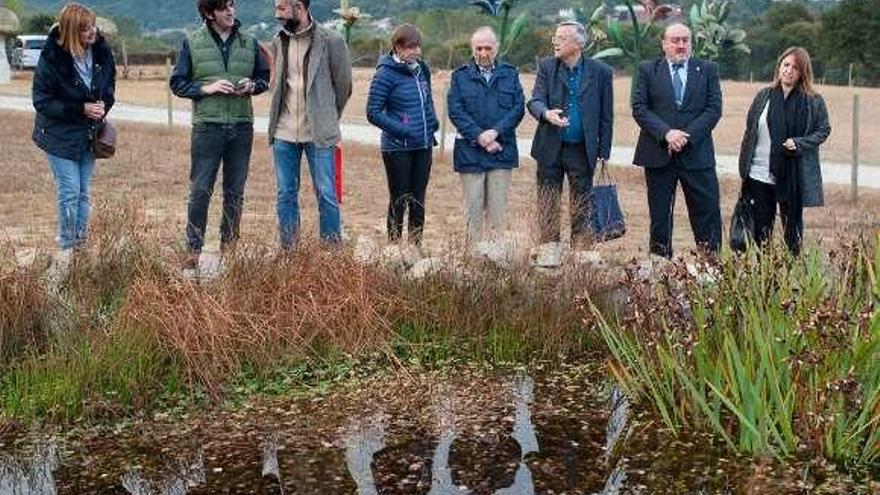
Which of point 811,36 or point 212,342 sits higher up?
point 811,36

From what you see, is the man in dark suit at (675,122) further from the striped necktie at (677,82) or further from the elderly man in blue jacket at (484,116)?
the elderly man in blue jacket at (484,116)

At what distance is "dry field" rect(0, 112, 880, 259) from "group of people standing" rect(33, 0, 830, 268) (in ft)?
0.98

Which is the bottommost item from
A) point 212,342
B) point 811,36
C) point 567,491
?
point 567,491

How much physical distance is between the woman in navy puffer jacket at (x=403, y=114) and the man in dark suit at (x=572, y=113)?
23.4 inches

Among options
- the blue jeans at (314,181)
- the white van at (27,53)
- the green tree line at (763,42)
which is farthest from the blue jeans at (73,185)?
the white van at (27,53)

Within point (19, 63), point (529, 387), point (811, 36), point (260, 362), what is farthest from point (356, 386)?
point (811, 36)

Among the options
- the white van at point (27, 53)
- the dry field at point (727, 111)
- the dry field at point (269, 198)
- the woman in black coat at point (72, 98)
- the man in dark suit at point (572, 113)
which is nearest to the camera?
the woman in black coat at point (72, 98)

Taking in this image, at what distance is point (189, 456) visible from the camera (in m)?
3.72

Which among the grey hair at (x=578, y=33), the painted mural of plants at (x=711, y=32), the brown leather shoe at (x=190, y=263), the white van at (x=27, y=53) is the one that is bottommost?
the brown leather shoe at (x=190, y=263)

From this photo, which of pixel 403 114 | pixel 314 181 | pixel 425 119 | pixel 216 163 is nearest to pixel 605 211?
pixel 425 119

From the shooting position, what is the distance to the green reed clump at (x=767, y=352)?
140 inches

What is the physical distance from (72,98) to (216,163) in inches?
30.8

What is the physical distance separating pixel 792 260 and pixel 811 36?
178 ft

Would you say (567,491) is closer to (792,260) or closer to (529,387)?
(529,387)
